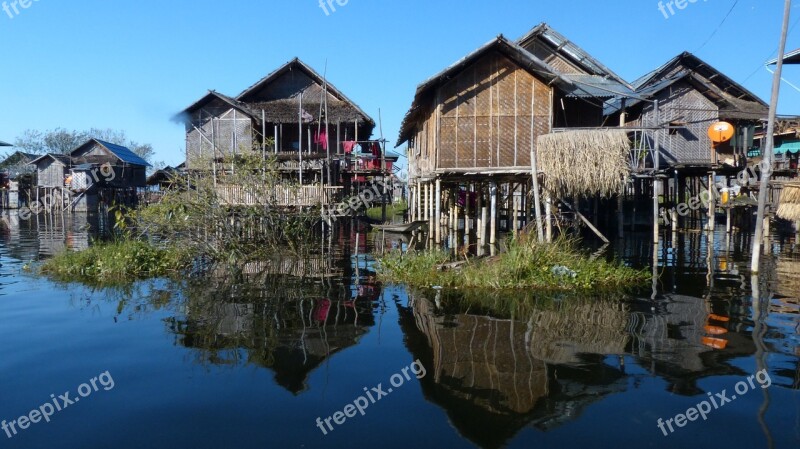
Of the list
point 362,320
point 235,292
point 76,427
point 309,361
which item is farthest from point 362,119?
point 76,427

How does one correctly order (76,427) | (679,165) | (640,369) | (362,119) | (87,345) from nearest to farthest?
1. (76,427)
2. (640,369)
3. (87,345)
4. (679,165)
5. (362,119)

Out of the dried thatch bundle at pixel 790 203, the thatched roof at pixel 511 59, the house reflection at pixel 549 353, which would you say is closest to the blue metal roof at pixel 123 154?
the thatched roof at pixel 511 59

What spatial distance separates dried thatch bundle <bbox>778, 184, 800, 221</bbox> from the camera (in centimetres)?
1684

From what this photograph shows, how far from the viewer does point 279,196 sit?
17.0 meters

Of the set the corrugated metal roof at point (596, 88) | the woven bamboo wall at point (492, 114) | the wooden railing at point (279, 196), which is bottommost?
the wooden railing at point (279, 196)

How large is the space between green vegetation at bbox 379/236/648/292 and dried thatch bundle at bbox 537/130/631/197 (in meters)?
1.48

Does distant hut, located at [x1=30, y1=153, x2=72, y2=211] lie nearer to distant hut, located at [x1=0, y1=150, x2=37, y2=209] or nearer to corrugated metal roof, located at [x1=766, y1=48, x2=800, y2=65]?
distant hut, located at [x1=0, y1=150, x2=37, y2=209]

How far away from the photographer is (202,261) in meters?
13.6

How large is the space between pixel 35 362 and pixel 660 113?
815 inches

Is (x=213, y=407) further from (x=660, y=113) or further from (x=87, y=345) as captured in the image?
(x=660, y=113)

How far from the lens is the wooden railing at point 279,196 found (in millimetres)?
15355

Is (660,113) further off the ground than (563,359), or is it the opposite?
(660,113)

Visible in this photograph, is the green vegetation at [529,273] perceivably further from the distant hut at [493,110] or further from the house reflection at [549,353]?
the distant hut at [493,110]

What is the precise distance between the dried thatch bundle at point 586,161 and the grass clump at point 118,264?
8.13 meters
